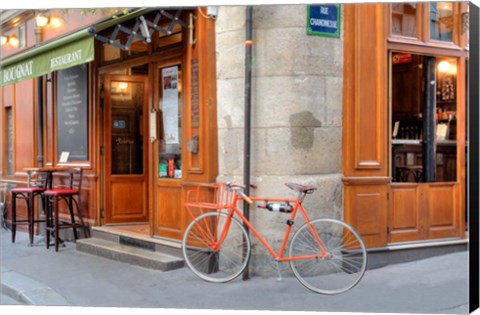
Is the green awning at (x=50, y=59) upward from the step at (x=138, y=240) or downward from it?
upward

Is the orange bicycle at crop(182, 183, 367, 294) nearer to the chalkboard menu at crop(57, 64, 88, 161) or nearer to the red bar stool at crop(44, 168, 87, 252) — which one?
the red bar stool at crop(44, 168, 87, 252)

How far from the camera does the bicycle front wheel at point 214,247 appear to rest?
6629mm

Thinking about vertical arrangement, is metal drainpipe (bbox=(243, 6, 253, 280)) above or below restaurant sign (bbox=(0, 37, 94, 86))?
below

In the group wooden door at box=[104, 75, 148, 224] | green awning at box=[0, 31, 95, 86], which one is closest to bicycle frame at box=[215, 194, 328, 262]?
green awning at box=[0, 31, 95, 86]

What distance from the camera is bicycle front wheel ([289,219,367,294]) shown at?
19.9ft

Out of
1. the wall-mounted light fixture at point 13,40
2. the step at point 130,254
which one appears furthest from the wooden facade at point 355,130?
the wall-mounted light fixture at point 13,40

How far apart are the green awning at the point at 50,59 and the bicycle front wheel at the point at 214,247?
2620 mm

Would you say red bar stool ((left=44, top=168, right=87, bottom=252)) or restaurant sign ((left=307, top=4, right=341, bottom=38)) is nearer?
restaurant sign ((left=307, top=4, right=341, bottom=38))

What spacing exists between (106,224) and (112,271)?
1.92 m

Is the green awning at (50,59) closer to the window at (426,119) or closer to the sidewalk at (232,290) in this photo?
the sidewalk at (232,290)

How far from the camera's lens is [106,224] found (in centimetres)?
928

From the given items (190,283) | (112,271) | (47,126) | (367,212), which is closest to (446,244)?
(367,212)

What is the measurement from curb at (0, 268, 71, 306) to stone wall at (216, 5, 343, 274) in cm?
215

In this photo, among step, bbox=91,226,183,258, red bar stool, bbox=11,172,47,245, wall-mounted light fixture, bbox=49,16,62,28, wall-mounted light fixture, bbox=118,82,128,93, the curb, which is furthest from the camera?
wall-mounted light fixture, bbox=49,16,62,28
